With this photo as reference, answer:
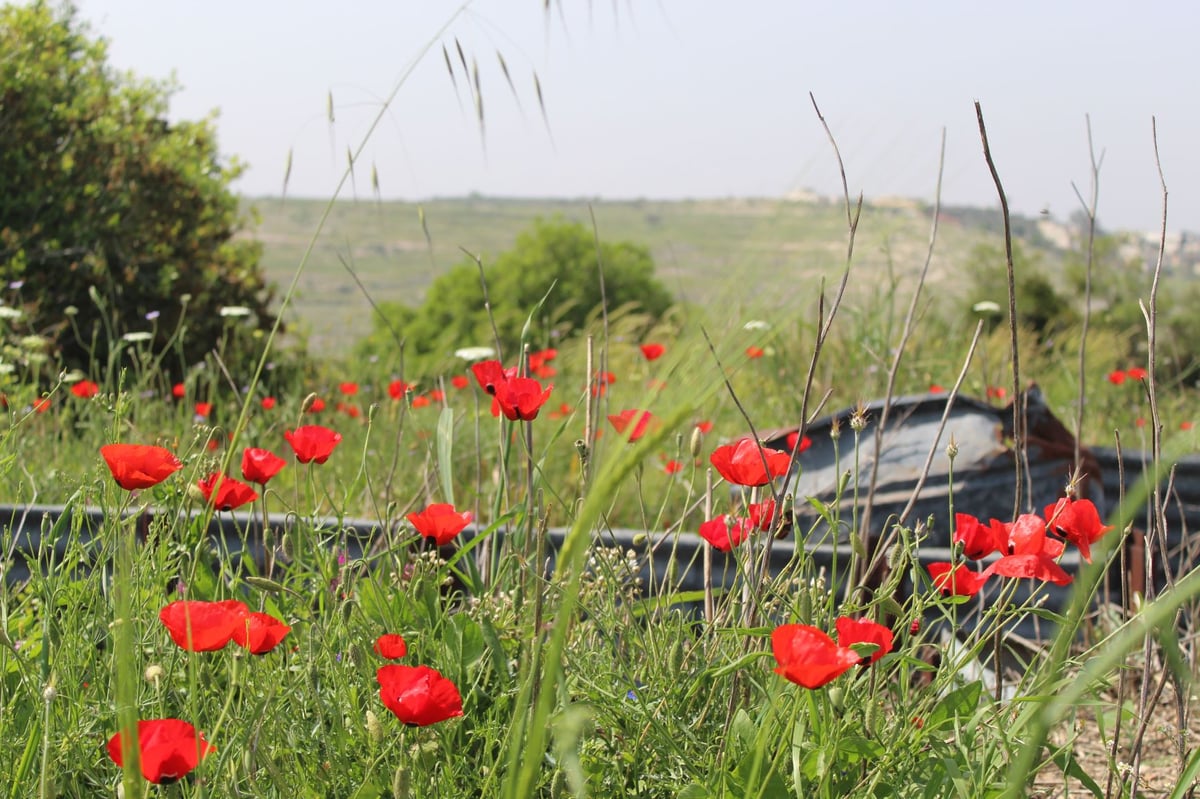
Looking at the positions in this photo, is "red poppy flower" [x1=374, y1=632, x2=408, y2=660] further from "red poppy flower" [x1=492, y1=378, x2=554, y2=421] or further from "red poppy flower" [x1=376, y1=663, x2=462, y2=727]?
"red poppy flower" [x1=492, y1=378, x2=554, y2=421]

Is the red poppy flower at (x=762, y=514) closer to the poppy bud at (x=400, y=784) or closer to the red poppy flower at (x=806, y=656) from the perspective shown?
the red poppy flower at (x=806, y=656)

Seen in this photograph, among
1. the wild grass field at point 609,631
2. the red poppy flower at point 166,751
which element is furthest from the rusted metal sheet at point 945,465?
the red poppy flower at point 166,751

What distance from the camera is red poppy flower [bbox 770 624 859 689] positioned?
965 millimetres

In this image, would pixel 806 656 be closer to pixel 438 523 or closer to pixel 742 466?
pixel 742 466

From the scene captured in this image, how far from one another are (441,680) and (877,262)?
2.22 meters

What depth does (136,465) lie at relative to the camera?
1.28 m

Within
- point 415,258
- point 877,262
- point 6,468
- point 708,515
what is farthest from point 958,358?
point 415,258

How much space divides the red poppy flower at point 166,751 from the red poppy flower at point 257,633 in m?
0.17

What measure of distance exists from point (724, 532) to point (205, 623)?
66 centimetres

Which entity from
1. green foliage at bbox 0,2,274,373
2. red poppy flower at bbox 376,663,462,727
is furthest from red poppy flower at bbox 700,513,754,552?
green foliage at bbox 0,2,274,373

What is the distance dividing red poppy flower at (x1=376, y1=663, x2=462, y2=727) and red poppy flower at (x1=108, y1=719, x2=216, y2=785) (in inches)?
7.8

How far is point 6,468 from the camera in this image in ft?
5.75

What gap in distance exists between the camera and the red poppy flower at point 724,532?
1.41 metres

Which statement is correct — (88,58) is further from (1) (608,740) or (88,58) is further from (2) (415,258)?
(2) (415,258)
